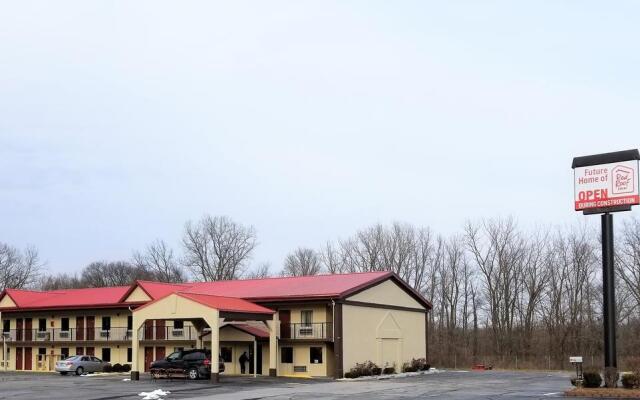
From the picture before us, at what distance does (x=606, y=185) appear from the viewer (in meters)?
33.4

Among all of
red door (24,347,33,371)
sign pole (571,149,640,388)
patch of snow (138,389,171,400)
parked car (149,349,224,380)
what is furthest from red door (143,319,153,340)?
sign pole (571,149,640,388)

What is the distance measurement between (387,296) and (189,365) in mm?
15131

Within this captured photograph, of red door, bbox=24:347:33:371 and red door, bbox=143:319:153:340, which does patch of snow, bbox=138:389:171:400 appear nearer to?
red door, bbox=143:319:153:340

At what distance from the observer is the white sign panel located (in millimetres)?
32750

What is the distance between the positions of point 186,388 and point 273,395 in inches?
238

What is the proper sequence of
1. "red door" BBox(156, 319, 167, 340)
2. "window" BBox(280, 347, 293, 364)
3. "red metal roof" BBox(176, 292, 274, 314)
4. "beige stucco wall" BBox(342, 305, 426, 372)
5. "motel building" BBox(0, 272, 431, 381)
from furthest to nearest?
"red door" BBox(156, 319, 167, 340)
"window" BBox(280, 347, 293, 364)
"beige stucco wall" BBox(342, 305, 426, 372)
"motel building" BBox(0, 272, 431, 381)
"red metal roof" BBox(176, 292, 274, 314)

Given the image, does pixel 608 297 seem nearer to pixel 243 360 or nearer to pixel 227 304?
pixel 227 304

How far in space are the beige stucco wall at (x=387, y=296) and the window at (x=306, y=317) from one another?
274cm

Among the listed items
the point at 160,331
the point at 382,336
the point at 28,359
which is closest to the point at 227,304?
the point at 382,336

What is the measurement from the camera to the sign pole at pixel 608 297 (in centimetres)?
3145

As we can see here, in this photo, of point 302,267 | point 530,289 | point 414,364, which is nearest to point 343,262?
point 302,267

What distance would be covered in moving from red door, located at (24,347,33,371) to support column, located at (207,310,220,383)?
27.0m

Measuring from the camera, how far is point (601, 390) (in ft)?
96.3

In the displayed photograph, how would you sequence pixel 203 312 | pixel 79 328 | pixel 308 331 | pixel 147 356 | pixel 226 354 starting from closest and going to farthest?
1. pixel 203 312
2. pixel 308 331
3. pixel 226 354
4. pixel 147 356
5. pixel 79 328
